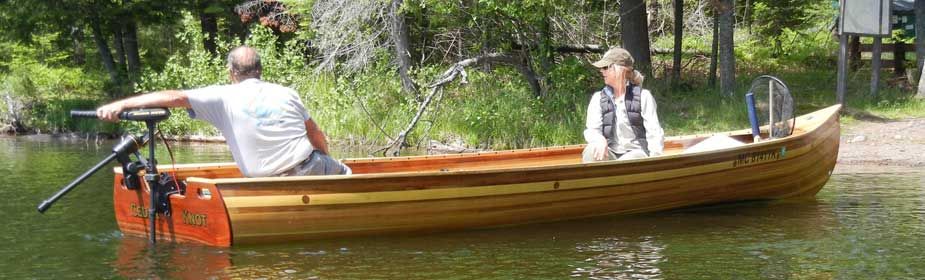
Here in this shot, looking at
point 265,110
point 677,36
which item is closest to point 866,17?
point 677,36

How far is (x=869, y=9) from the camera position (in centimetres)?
1678

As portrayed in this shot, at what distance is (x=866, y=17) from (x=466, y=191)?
34.1 ft

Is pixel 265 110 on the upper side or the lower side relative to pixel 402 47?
lower


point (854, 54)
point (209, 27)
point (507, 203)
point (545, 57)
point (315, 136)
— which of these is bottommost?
point (507, 203)

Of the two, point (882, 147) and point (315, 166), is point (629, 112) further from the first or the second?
point (882, 147)

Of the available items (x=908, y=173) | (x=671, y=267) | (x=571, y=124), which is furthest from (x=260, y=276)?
(x=571, y=124)

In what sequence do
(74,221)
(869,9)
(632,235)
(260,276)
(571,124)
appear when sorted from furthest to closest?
(869,9), (571,124), (74,221), (632,235), (260,276)

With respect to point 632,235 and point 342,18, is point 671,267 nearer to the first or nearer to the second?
point 632,235

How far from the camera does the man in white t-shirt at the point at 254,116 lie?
295 inches

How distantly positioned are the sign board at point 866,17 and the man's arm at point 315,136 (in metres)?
10.9

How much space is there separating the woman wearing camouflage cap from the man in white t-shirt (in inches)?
96.0

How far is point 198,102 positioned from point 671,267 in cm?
331

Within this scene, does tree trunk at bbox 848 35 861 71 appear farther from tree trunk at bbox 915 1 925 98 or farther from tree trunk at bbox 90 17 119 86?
tree trunk at bbox 90 17 119 86

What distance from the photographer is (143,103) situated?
7184 millimetres
